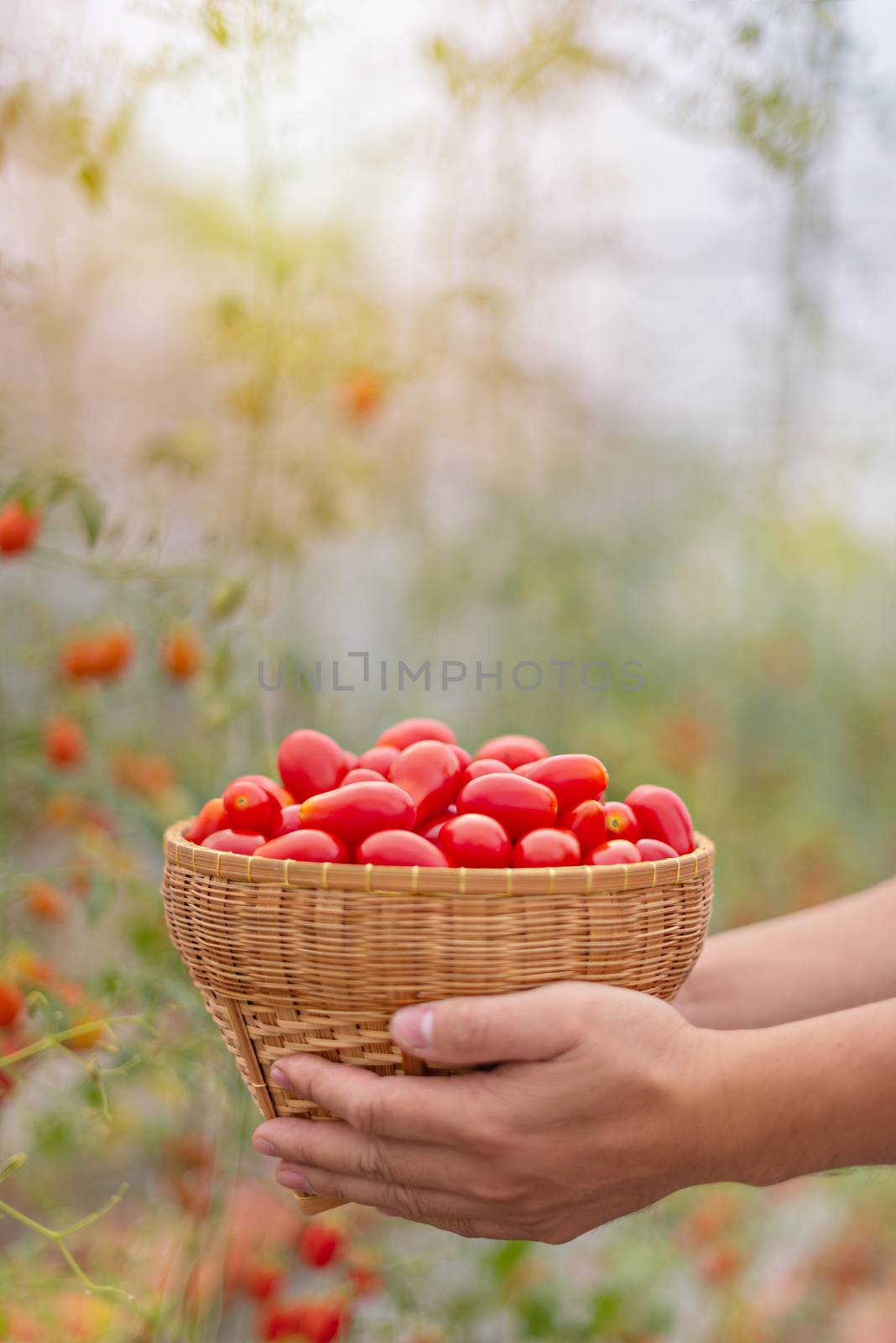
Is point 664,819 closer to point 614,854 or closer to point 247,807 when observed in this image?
point 614,854

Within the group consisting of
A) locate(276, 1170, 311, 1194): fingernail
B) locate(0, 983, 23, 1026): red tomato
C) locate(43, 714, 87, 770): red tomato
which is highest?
locate(43, 714, 87, 770): red tomato

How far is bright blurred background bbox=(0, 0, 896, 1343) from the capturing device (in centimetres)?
124

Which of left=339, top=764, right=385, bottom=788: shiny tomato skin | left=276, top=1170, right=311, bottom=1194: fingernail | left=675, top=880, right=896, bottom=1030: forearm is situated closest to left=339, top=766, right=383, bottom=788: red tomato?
left=339, top=764, right=385, bottom=788: shiny tomato skin

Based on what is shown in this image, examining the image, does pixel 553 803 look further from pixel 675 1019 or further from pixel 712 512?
pixel 712 512

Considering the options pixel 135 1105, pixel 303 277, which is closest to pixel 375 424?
pixel 303 277

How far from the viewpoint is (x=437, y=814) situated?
876 mm

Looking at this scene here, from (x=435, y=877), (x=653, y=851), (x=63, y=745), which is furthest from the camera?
(x=63, y=745)

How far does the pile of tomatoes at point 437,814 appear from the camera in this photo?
760 mm

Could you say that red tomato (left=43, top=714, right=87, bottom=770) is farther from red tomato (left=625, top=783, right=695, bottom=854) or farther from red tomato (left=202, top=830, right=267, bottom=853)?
red tomato (left=625, top=783, right=695, bottom=854)

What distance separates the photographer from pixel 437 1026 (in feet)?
2.31

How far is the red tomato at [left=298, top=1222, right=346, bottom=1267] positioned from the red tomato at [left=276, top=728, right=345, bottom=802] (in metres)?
0.61

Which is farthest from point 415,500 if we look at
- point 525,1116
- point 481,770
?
point 525,1116

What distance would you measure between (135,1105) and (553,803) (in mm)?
940

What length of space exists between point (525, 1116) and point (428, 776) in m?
0.25
